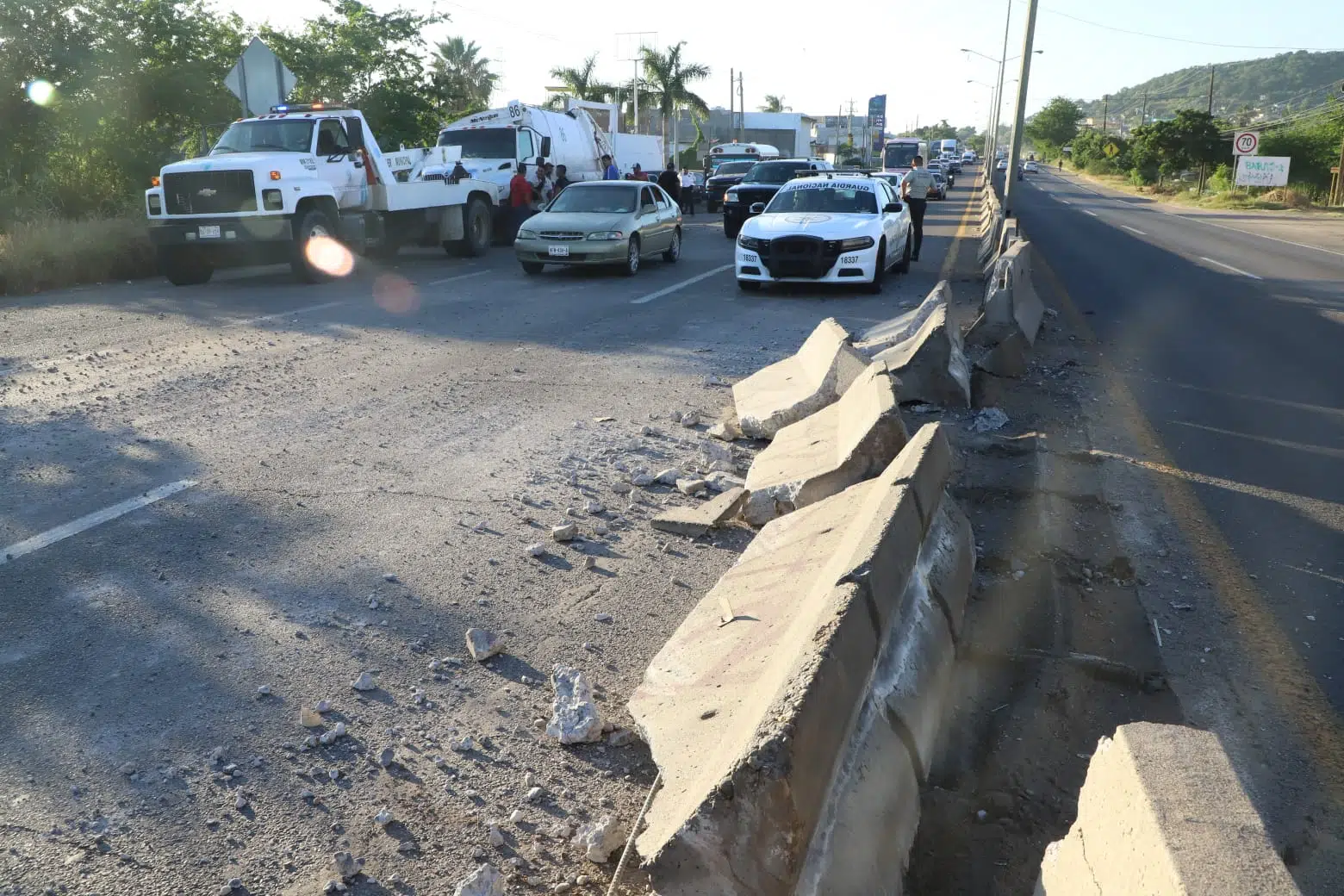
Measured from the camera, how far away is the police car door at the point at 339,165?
1762 cm

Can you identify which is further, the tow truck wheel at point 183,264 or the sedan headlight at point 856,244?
the tow truck wheel at point 183,264

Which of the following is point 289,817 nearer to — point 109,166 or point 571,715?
point 571,715

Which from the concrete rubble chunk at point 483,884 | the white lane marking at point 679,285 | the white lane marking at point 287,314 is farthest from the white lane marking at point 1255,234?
the concrete rubble chunk at point 483,884

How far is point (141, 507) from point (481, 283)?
36.3 feet

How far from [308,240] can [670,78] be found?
56.6 m

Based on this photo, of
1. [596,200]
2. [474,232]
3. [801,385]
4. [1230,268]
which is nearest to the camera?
[801,385]

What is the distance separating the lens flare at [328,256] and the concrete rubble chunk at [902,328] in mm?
10184

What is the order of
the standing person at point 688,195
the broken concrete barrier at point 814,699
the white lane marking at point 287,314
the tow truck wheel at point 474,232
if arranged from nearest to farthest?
1. the broken concrete barrier at point 814,699
2. the white lane marking at point 287,314
3. the tow truck wheel at point 474,232
4. the standing person at point 688,195

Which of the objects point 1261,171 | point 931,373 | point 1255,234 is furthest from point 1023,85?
point 1261,171

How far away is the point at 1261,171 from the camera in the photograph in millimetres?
51688

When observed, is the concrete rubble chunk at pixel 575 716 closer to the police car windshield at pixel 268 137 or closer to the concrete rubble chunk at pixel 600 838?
the concrete rubble chunk at pixel 600 838

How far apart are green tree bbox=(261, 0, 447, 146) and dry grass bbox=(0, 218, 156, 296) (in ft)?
55.8

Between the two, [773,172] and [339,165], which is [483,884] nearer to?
[339,165]

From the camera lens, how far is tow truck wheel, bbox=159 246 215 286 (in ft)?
54.1
